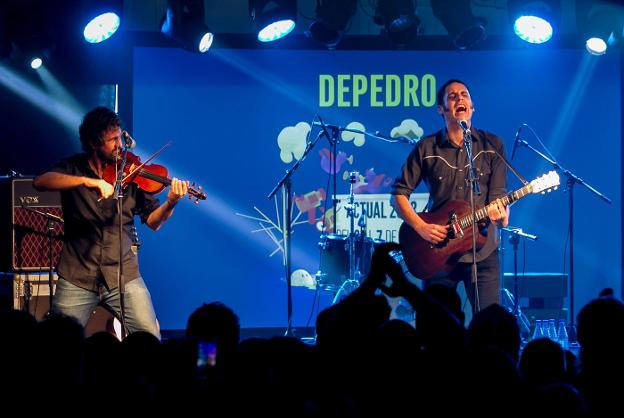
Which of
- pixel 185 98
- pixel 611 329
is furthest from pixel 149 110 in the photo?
pixel 611 329

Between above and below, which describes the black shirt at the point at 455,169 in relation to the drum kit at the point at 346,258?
above

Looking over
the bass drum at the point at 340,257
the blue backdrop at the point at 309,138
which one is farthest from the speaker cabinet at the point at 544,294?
the bass drum at the point at 340,257

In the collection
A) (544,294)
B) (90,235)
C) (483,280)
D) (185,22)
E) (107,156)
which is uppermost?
(185,22)

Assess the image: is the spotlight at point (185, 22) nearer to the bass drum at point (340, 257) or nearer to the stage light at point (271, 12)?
the stage light at point (271, 12)

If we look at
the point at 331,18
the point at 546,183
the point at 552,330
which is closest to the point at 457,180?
the point at 546,183

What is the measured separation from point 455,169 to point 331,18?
113 inches

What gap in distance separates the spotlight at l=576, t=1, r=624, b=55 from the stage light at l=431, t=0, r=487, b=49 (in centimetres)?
117

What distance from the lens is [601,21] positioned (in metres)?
9.20

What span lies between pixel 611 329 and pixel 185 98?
7.82 m

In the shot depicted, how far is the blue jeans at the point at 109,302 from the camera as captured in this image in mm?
6172

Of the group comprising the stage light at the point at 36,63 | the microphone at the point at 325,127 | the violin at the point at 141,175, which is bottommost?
the violin at the point at 141,175

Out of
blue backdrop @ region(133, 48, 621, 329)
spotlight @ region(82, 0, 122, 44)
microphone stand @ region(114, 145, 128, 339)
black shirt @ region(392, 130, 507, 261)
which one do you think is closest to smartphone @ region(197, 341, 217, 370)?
microphone stand @ region(114, 145, 128, 339)

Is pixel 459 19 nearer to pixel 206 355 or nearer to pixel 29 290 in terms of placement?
pixel 29 290

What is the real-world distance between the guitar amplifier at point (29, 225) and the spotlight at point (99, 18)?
5.57 ft
